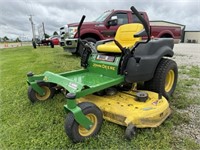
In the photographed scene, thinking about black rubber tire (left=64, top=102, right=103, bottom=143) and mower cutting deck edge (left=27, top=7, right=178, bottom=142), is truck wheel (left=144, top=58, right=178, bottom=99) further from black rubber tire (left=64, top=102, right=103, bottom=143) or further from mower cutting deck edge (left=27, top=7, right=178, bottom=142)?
black rubber tire (left=64, top=102, right=103, bottom=143)

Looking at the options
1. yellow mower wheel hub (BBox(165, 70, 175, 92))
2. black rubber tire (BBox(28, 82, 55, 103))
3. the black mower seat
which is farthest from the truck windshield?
black rubber tire (BBox(28, 82, 55, 103))

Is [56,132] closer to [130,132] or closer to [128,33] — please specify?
[130,132]

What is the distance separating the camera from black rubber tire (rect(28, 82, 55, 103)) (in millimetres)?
2992

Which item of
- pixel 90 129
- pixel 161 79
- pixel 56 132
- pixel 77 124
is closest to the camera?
pixel 77 124

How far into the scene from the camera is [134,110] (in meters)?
2.34

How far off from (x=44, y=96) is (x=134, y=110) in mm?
1643

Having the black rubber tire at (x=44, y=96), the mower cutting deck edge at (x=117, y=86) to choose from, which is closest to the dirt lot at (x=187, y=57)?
the mower cutting deck edge at (x=117, y=86)

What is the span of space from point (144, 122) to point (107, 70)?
116 cm

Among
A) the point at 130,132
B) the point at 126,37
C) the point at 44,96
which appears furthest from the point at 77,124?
the point at 126,37

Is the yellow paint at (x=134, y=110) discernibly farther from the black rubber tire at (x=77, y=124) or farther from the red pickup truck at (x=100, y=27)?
the red pickup truck at (x=100, y=27)

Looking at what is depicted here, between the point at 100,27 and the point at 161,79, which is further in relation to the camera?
the point at 100,27

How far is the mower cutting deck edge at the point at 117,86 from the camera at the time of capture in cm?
211

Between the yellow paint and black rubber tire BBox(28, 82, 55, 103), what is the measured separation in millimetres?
866

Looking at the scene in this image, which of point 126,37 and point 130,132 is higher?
point 126,37
